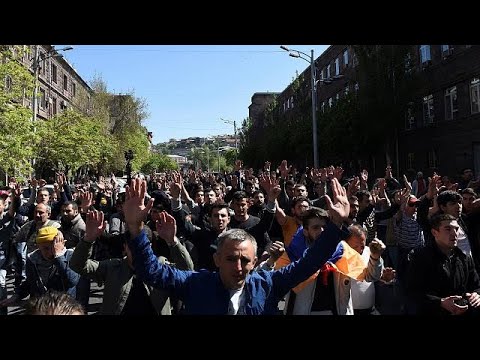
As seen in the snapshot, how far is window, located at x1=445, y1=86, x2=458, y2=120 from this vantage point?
22.6 m

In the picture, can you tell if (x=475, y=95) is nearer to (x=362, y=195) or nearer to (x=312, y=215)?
(x=362, y=195)

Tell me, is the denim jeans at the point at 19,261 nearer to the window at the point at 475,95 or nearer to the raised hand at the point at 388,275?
the raised hand at the point at 388,275

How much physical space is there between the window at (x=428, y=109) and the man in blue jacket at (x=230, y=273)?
2378 cm

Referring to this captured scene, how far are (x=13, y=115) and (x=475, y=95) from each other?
17912 millimetres

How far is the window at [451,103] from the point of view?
22641mm

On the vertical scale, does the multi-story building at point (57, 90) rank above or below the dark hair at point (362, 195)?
above

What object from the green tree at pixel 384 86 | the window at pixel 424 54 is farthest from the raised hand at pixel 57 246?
the window at pixel 424 54

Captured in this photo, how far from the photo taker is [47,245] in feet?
14.4

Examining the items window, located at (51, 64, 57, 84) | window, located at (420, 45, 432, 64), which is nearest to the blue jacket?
window, located at (420, 45, 432, 64)

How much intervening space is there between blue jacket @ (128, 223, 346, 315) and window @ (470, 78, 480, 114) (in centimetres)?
2053

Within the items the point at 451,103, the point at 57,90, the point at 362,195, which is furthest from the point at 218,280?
the point at 57,90
